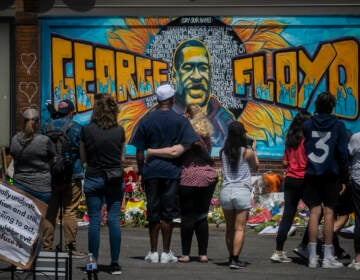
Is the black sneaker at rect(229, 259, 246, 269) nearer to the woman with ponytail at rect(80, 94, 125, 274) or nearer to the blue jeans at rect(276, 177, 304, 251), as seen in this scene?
the blue jeans at rect(276, 177, 304, 251)

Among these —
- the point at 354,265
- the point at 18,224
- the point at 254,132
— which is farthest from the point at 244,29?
the point at 18,224

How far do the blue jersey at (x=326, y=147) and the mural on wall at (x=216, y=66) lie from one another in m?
5.68

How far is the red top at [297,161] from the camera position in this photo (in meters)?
10.8

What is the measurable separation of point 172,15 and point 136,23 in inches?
24.6

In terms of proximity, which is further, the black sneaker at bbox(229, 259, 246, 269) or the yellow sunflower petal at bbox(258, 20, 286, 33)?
the yellow sunflower petal at bbox(258, 20, 286, 33)

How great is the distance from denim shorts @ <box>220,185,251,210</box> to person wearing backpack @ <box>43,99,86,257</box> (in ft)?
5.52

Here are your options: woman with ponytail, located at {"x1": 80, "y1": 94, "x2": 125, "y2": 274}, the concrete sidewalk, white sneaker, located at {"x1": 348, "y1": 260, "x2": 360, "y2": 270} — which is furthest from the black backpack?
white sneaker, located at {"x1": 348, "y1": 260, "x2": 360, "y2": 270}

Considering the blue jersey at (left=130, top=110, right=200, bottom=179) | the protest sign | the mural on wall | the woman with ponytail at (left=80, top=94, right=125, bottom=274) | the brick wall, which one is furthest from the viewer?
the brick wall

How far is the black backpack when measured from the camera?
10.4 metres

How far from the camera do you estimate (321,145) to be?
10.5 meters

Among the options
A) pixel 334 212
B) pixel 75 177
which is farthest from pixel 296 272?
pixel 75 177

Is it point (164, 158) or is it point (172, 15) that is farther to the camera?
point (172, 15)

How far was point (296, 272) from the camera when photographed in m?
10.3

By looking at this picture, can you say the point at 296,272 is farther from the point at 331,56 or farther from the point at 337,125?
the point at 331,56
